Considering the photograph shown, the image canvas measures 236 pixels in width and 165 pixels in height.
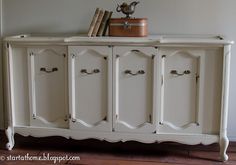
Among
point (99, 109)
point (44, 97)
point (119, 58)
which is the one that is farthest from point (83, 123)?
point (119, 58)

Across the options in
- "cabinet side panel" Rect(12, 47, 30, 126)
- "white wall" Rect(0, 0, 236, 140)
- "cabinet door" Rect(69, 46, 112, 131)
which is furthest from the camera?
"white wall" Rect(0, 0, 236, 140)

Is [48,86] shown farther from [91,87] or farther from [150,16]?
[150,16]

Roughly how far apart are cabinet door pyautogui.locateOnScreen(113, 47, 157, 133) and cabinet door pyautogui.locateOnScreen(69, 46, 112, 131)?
56mm

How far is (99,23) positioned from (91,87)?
0.45 metres

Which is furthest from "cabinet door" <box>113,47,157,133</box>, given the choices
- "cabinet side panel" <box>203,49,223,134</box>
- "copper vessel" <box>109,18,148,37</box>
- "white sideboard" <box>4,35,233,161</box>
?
"cabinet side panel" <box>203,49,223,134</box>

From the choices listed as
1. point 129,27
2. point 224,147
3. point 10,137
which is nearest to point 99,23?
point 129,27

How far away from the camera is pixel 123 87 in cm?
254

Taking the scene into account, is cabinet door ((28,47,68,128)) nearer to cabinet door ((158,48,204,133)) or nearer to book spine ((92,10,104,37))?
book spine ((92,10,104,37))

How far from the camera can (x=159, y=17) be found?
2865 mm

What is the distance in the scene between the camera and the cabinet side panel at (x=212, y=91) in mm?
2439

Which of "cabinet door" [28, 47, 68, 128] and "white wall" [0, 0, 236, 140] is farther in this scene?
"white wall" [0, 0, 236, 140]

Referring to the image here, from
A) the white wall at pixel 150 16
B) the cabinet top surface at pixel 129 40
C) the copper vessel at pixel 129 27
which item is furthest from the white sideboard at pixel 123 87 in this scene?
the white wall at pixel 150 16

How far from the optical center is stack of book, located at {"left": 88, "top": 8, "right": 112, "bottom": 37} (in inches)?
104

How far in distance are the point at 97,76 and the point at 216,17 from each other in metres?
1.00
